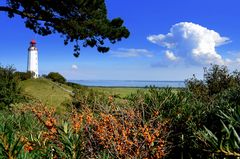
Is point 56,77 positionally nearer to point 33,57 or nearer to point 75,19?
point 33,57

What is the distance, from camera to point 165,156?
703cm

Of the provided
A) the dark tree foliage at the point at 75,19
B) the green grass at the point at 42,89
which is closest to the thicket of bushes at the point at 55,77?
the green grass at the point at 42,89

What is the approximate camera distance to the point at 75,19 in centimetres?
2756

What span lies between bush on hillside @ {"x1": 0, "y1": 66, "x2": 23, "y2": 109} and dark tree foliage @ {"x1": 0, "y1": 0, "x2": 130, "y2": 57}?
427cm

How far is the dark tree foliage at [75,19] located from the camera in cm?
2683

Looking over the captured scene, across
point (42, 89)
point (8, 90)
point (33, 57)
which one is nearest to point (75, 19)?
point (8, 90)

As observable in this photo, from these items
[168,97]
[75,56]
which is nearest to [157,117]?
[168,97]

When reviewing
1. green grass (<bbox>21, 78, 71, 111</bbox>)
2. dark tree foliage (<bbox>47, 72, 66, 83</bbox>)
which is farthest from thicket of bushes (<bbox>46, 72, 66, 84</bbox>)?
green grass (<bbox>21, 78, 71, 111</bbox>)

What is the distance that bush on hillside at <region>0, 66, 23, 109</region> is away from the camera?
86.5 feet

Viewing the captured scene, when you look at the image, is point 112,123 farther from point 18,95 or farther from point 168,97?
point 18,95

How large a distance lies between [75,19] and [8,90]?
616cm

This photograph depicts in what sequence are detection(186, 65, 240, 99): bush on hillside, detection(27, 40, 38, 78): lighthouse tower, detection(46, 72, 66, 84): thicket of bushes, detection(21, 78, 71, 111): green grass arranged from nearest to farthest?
detection(186, 65, 240, 99): bush on hillside, detection(21, 78, 71, 111): green grass, detection(46, 72, 66, 84): thicket of bushes, detection(27, 40, 38, 78): lighthouse tower

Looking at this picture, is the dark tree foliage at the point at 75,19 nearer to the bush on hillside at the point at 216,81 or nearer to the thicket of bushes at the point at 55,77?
the bush on hillside at the point at 216,81

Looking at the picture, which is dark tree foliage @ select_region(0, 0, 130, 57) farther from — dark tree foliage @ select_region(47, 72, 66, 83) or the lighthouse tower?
the lighthouse tower
